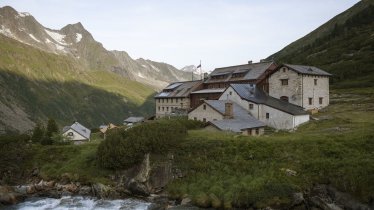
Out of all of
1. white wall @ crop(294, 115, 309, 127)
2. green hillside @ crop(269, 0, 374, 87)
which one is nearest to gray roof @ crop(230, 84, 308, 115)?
white wall @ crop(294, 115, 309, 127)

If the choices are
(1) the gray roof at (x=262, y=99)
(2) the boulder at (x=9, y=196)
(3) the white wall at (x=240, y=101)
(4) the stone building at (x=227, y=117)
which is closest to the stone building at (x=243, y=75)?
(1) the gray roof at (x=262, y=99)

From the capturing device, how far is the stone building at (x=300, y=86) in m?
64.3

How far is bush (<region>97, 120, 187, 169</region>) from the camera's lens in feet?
142

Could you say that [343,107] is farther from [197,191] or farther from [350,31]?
[350,31]

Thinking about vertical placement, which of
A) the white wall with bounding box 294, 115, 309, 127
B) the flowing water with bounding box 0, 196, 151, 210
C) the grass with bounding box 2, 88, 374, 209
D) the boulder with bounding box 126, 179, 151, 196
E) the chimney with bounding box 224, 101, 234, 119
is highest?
the chimney with bounding box 224, 101, 234, 119

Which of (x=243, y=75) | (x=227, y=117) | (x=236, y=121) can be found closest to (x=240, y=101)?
(x=227, y=117)

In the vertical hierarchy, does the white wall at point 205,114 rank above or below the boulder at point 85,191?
above

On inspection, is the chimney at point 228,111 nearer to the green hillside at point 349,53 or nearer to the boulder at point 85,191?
the boulder at point 85,191

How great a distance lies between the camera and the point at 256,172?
3772 cm

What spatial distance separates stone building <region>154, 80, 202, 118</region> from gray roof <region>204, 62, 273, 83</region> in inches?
202

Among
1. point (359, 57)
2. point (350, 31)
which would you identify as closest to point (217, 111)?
point (359, 57)

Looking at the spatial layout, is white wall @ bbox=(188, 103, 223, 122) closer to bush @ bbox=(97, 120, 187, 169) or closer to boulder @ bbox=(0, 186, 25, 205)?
bush @ bbox=(97, 120, 187, 169)

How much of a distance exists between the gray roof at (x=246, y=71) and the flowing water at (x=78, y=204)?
43014 millimetres

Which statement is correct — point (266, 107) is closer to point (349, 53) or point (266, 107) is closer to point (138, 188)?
point (138, 188)
